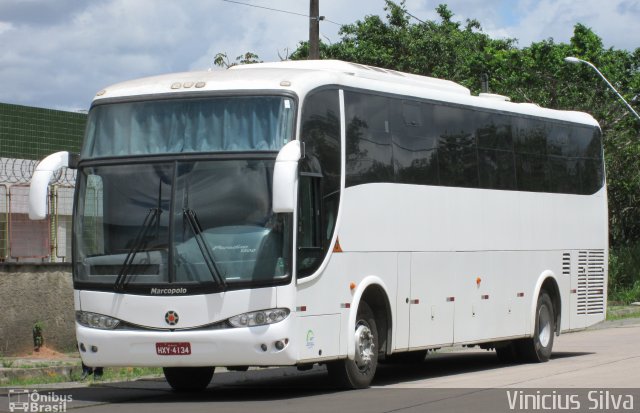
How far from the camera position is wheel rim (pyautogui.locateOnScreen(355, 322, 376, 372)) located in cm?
1473

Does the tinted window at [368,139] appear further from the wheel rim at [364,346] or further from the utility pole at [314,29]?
the utility pole at [314,29]

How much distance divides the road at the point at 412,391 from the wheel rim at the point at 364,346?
0.36 meters

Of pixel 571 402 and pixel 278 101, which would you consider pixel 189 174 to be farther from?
pixel 571 402

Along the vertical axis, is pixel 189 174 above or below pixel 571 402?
above

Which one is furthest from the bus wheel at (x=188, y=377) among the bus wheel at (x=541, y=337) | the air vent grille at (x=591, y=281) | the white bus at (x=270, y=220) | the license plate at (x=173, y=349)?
the air vent grille at (x=591, y=281)

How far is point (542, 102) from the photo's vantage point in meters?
42.2

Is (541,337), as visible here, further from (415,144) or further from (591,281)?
(415,144)

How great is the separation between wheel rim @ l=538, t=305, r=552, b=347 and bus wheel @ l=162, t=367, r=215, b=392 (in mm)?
6198

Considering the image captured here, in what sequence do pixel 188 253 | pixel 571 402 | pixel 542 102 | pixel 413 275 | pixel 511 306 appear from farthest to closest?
pixel 542 102 < pixel 511 306 < pixel 413 275 < pixel 188 253 < pixel 571 402

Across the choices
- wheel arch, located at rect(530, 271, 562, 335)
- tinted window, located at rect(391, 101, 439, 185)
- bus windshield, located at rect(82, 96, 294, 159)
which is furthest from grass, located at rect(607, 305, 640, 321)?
bus windshield, located at rect(82, 96, 294, 159)

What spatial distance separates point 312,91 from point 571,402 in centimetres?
444

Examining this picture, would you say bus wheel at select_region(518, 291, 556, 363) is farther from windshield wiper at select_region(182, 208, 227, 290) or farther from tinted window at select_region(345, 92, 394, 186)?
windshield wiper at select_region(182, 208, 227, 290)

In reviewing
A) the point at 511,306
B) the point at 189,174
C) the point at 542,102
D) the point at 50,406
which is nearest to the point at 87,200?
the point at 189,174

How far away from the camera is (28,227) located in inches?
862
